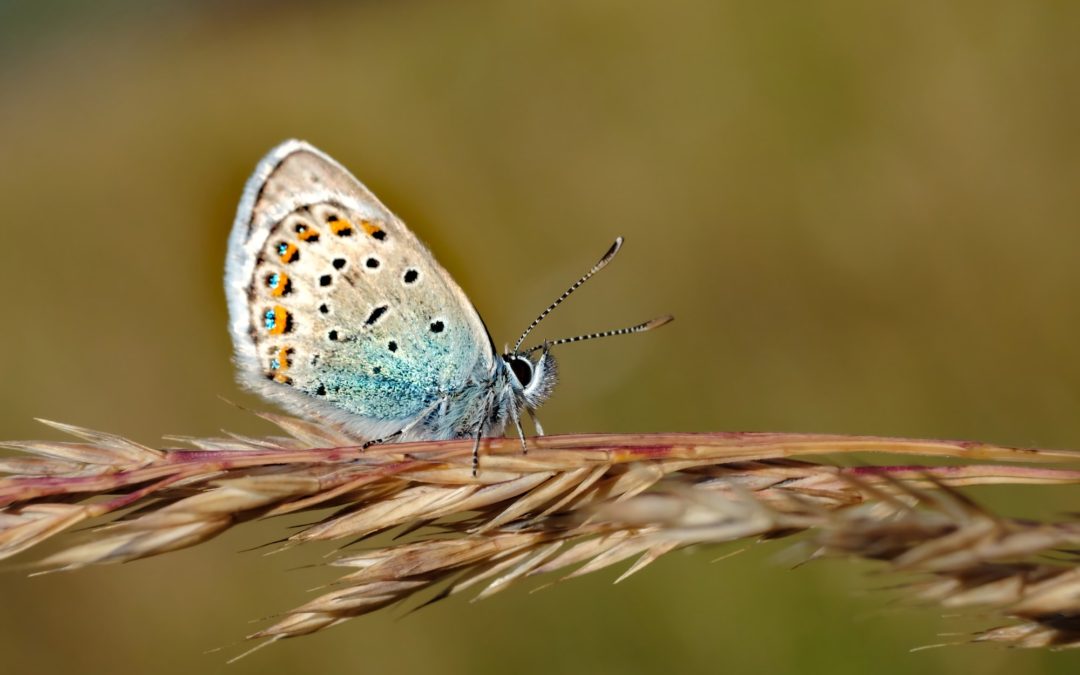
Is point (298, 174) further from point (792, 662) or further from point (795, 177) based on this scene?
point (795, 177)

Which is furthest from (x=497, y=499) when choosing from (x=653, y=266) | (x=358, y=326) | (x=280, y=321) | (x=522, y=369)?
(x=653, y=266)

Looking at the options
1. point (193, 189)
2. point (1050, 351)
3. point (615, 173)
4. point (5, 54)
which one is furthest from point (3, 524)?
point (5, 54)

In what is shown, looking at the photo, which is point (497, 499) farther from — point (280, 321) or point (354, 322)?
point (280, 321)

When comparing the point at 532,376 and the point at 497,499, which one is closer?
the point at 497,499

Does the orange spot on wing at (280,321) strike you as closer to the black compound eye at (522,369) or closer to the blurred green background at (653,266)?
the black compound eye at (522,369)

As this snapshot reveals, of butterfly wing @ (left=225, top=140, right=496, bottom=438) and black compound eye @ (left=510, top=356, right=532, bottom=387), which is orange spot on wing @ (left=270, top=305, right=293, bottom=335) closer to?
butterfly wing @ (left=225, top=140, right=496, bottom=438)

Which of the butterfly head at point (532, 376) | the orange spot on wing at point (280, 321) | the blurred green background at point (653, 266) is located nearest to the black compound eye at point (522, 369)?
the butterfly head at point (532, 376)
